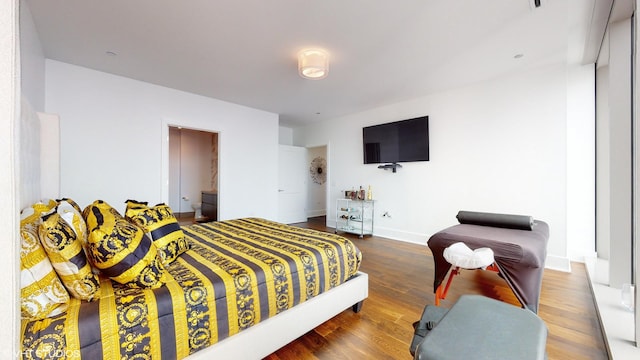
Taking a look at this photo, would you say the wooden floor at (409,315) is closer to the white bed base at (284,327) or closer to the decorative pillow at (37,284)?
the white bed base at (284,327)

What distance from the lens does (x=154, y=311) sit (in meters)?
1.15

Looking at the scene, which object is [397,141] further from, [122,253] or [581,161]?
[122,253]

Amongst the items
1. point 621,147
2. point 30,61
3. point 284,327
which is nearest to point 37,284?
point 284,327

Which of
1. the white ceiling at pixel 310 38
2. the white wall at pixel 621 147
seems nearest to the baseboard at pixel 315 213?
the white ceiling at pixel 310 38

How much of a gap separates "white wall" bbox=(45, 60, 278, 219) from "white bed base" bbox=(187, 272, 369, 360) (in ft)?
10.3

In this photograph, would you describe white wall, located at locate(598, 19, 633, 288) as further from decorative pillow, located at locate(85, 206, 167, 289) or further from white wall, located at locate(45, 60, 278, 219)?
white wall, located at locate(45, 60, 278, 219)

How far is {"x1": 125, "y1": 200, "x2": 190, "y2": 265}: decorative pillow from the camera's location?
62.9 inches

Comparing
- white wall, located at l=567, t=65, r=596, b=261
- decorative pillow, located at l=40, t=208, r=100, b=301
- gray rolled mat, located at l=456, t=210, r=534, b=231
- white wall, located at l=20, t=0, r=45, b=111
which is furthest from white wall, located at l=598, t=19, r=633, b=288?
white wall, located at l=20, t=0, r=45, b=111

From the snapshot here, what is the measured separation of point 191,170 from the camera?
7.06 metres

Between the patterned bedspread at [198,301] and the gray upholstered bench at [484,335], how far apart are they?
1.03 metres

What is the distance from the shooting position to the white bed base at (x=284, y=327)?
135cm

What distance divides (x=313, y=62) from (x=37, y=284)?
2613 mm

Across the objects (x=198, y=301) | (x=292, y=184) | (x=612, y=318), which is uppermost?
(x=292, y=184)

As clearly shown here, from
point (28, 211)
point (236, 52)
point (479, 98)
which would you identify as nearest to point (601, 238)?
point (479, 98)
